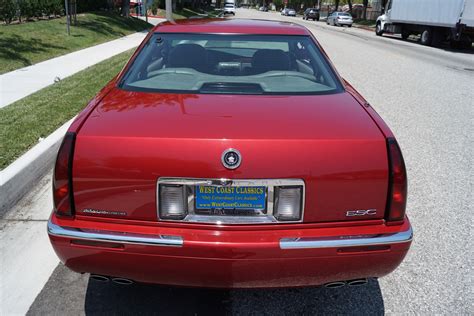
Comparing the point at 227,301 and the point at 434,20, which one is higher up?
the point at 434,20

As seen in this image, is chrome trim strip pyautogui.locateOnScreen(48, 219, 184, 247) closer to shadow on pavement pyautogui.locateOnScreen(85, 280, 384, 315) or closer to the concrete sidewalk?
shadow on pavement pyautogui.locateOnScreen(85, 280, 384, 315)

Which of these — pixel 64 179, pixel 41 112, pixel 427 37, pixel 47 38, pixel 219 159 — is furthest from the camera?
pixel 427 37

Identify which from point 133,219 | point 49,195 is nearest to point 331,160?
point 133,219

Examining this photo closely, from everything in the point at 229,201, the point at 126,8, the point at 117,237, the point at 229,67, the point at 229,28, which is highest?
the point at 229,28

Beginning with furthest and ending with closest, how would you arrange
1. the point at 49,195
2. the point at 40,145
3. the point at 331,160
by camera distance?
the point at 40,145, the point at 49,195, the point at 331,160

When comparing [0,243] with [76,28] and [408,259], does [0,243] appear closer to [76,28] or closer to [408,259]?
[408,259]

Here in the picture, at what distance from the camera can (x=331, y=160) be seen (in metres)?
2.37

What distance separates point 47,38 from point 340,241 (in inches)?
575

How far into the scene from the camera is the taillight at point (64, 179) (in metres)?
2.41

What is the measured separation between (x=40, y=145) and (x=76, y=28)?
1440cm

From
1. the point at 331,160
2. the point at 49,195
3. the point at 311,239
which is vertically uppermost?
the point at 331,160

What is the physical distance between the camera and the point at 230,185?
233cm

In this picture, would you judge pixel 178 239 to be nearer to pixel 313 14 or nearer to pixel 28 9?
pixel 28 9

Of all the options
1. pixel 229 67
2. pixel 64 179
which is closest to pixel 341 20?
pixel 229 67
